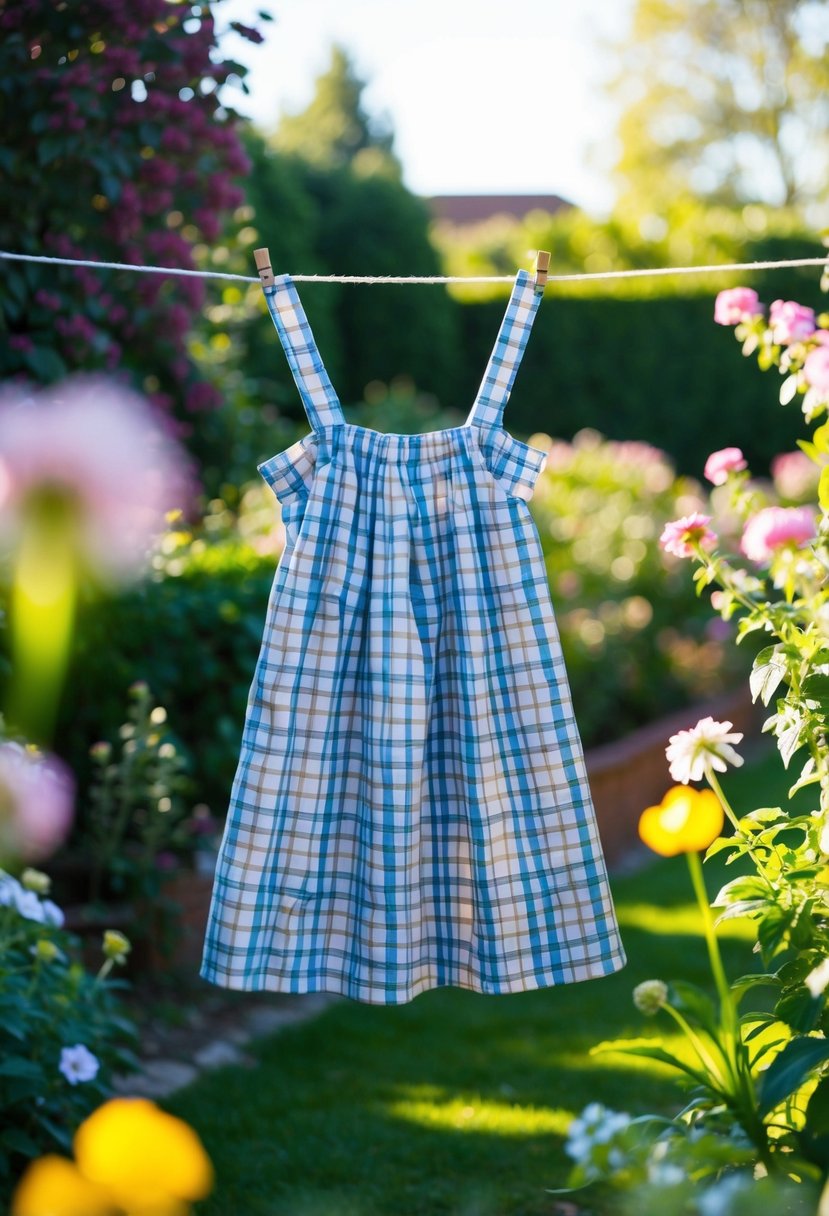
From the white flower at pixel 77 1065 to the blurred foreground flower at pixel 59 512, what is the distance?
99 centimetres

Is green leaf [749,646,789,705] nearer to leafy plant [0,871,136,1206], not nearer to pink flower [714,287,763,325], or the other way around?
pink flower [714,287,763,325]

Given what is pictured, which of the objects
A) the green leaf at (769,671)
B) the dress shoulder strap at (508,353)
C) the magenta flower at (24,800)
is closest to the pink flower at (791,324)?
the dress shoulder strap at (508,353)

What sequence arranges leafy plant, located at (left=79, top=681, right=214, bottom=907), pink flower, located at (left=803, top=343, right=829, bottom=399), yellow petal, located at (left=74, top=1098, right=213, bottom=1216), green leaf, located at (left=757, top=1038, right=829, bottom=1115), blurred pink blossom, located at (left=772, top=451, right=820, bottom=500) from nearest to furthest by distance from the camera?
yellow petal, located at (left=74, top=1098, right=213, bottom=1216) → green leaf, located at (left=757, top=1038, right=829, bottom=1115) → pink flower, located at (left=803, top=343, right=829, bottom=399) → leafy plant, located at (left=79, top=681, right=214, bottom=907) → blurred pink blossom, located at (left=772, top=451, right=820, bottom=500)

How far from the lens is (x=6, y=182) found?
123 inches

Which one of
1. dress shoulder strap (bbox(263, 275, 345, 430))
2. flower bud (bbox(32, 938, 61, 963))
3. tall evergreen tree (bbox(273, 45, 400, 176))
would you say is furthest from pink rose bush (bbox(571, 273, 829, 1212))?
tall evergreen tree (bbox(273, 45, 400, 176))

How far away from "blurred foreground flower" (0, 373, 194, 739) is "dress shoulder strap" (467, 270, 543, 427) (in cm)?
94

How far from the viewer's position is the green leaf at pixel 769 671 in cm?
187

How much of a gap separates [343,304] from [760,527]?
10209 millimetres

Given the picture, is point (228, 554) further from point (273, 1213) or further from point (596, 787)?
point (273, 1213)

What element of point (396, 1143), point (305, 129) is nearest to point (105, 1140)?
point (396, 1143)

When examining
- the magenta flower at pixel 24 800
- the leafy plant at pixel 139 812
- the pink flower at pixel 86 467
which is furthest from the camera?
the leafy plant at pixel 139 812

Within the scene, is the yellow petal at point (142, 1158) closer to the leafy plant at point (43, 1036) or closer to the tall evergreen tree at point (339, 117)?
the leafy plant at point (43, 1036)

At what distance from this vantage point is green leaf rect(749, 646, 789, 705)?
1868 mm

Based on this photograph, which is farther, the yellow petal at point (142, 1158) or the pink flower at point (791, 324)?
the pink flower at point (791, 324)
